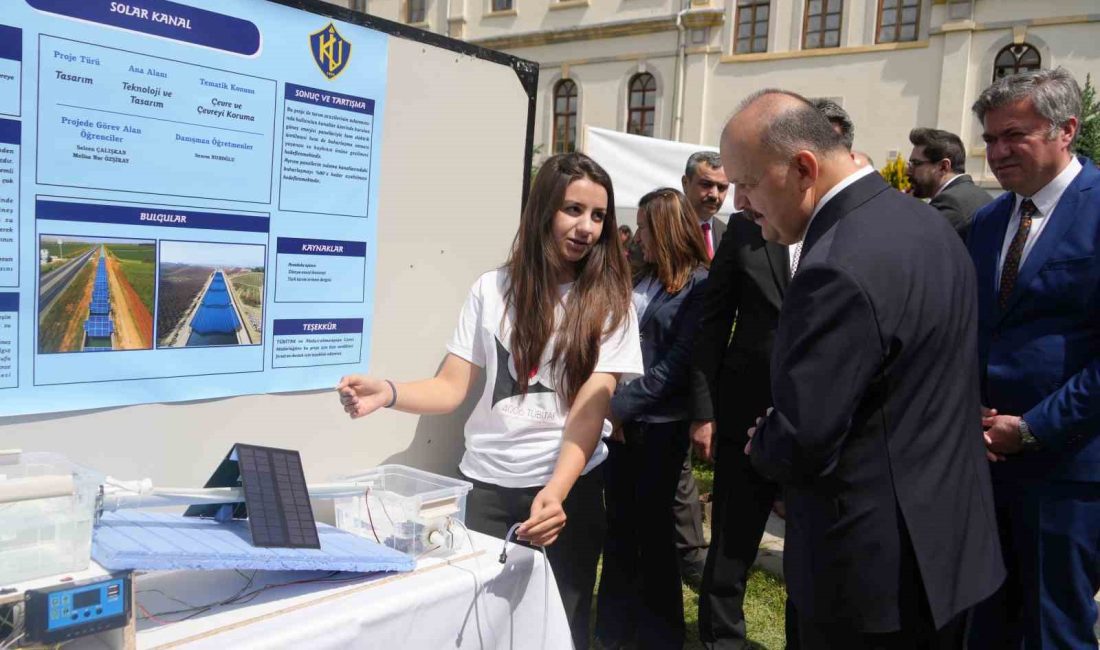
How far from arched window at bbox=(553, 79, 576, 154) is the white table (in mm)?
25770

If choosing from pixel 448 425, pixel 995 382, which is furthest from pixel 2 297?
pixel 995 382

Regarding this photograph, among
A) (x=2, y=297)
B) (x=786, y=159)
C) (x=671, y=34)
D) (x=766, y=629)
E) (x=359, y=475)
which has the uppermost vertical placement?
(x=671, y=34)

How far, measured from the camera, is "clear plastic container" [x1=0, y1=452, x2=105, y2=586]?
1232 millimetres

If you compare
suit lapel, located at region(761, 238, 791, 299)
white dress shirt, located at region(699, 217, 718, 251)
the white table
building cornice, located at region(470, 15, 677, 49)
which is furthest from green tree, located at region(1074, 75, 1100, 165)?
the white table

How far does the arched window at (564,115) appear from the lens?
27125 mm

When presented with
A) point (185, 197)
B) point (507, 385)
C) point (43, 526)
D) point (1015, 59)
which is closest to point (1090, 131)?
point (1015, 59)

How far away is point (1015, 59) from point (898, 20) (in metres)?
3.16

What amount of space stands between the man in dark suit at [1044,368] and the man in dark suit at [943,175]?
1.84 meters

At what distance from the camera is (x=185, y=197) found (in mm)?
1820

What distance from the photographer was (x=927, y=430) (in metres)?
1.61

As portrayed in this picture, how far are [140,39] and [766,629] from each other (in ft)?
10.8

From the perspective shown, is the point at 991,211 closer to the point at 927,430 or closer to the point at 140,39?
the point at 927,430

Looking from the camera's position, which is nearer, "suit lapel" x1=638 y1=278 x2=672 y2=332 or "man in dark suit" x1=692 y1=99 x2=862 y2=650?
"man in dark suit" x1=692 y1=99 x2=862 y2=650

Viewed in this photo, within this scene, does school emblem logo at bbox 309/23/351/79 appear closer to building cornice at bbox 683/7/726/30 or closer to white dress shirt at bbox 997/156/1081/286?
white dress shirt at bbox 997/156/1081/286
